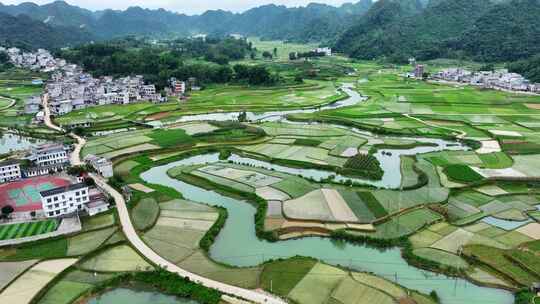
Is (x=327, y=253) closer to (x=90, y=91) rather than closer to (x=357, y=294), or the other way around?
(x=357, y=294)

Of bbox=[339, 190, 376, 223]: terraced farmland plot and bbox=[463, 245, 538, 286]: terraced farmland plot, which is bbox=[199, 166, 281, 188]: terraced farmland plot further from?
bbox=[463, 245, 538, 286]: terraced farmland plot

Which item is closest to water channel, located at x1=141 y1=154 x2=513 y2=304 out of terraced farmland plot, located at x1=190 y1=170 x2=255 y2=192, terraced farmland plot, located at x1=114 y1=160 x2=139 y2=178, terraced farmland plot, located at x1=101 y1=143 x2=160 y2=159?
terraced farmland plot, located at x1=190 y1=170 x2=255 y2=192

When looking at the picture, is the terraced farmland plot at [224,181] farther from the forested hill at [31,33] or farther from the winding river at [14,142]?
the forested hill at [31,33]

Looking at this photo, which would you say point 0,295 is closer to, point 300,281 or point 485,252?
point 300,281

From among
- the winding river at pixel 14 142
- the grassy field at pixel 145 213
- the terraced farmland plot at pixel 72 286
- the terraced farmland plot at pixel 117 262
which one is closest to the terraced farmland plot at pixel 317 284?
the terraced farmland plot at pixel 117 262

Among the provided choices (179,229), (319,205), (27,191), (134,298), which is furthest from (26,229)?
(319,205)

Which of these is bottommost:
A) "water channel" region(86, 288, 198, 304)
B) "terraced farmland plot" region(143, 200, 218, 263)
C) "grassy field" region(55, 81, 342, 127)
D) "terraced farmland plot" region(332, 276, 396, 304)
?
"water channel" region(86, 288, 198, 304)

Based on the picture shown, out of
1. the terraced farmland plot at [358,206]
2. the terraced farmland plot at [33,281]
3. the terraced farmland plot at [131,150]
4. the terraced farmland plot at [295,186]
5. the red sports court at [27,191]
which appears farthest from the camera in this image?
the terraced farmland plot at [131,150]
